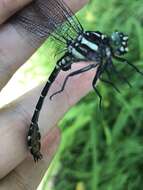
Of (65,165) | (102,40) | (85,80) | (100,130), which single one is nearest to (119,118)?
(100,130)

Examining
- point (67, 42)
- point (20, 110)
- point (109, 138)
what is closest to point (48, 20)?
point (67, 42)

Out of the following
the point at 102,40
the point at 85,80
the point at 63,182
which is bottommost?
the point at 63,182

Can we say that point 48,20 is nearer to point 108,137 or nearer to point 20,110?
point 20,110

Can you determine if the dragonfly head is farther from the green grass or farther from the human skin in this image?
the green grass

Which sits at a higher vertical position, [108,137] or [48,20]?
[48,20]

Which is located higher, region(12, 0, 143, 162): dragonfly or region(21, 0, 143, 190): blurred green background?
region(12, 0, 143, 162): dragonfly

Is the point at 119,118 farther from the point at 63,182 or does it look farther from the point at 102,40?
the point at 102,40

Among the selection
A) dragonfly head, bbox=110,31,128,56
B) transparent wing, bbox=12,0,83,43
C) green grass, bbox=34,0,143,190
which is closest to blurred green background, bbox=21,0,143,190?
green grass, bbox=34,0,143,190
